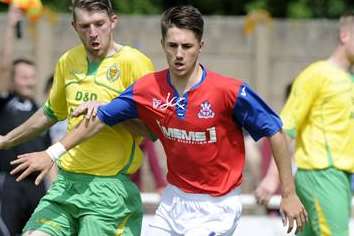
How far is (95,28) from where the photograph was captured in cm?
786

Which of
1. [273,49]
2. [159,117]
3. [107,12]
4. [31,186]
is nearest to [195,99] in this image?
[159,117]

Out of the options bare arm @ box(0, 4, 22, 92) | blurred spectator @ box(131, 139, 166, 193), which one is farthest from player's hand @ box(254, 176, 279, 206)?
blurred spectator @ box(131, 139, 166, 193)

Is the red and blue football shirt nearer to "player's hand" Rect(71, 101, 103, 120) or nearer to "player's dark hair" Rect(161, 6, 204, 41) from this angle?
"player's hand" Rect(71, 101, 103, 120)

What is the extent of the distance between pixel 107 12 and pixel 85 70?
1.25 ft

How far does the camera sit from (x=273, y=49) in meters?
15.1

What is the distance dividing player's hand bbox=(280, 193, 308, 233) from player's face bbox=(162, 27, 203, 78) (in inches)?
36.2

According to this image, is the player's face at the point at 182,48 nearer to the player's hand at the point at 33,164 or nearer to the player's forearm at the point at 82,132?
the player's forearm at the point at 82,132

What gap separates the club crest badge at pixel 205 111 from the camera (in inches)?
292

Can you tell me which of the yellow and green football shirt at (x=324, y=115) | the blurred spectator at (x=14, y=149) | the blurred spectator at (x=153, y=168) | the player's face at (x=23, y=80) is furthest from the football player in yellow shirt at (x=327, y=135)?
the blurred spectator at (x=153, y=168)

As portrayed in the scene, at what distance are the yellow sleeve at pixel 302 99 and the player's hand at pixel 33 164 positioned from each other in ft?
6.60

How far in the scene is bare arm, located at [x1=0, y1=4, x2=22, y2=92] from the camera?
33.5 feet

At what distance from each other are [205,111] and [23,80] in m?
3.66

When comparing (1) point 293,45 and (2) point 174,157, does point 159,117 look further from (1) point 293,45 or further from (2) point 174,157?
(1) point 293,45

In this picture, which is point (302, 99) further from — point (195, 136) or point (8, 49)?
point (8, 49)
